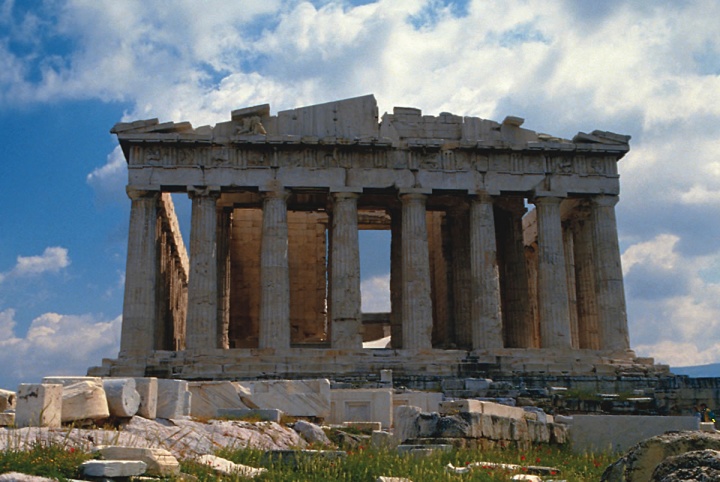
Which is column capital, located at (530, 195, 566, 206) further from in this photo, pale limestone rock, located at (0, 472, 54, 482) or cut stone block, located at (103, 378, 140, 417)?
pale limestone rock, located at (0, 472, 54, 482)

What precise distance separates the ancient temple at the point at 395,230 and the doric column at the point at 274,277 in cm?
4

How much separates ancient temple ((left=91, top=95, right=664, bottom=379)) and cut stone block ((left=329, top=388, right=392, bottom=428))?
926cm

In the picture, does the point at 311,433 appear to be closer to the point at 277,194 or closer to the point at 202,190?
the point at 277,194

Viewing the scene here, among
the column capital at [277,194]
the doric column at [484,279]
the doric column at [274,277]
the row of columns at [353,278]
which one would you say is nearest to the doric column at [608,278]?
the row of columns at [353,278]

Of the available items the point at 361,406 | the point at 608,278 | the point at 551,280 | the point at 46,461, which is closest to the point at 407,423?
the point at 361,406

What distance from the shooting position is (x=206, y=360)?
2855 centimetres

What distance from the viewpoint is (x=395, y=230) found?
115 ft

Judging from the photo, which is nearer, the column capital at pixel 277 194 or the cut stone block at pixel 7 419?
the cut stone block at pixel 7 419

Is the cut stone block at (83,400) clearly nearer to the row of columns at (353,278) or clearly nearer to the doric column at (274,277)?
the row of columns at (353,278)

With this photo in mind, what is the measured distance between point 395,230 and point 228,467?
84.7 ft

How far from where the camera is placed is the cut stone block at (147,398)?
12562 mm

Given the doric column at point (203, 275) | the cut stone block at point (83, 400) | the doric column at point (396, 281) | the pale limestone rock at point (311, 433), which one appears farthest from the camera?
the doric column at point (396, 281)

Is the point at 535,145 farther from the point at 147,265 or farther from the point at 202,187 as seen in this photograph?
the point at 147,265

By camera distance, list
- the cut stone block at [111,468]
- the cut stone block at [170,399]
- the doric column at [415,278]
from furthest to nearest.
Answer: the doric column at [415,278] < the cut stone block at [170,399] < the cut stone block at [111,468]
